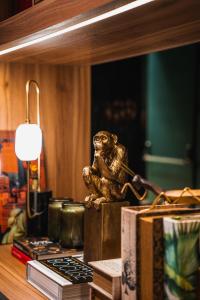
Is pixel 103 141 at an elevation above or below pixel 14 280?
above

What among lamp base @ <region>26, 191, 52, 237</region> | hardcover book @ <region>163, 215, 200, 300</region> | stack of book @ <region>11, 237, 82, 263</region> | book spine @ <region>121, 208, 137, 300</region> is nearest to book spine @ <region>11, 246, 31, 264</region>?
stack of book @ <region>11, 237, 82, 263</region>

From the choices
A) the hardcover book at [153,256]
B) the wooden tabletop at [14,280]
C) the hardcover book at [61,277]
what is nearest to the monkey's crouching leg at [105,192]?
the hardcover book at [61,277]

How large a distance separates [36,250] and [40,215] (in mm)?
284

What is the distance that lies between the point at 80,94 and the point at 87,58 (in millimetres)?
253

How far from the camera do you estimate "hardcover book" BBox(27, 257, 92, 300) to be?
1.26 m

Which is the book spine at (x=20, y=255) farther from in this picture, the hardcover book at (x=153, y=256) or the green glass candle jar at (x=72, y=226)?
the hardcover book at (x=153, y=256)

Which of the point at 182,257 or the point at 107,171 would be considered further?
the point at 107,171

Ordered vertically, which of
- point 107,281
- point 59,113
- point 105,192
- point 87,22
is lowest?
point 107,281

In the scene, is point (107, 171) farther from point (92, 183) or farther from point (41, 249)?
point (41, 249)

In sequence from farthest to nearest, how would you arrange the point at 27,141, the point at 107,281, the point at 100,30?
the point at 27,141
the point at 100,30
the point at 107,281

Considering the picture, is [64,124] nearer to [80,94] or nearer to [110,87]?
[80,94]

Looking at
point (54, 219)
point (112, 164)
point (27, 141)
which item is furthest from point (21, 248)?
point (112, 164)

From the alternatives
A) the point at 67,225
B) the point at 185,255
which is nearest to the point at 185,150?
the point at 67,225

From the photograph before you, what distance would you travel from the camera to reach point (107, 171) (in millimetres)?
1478
